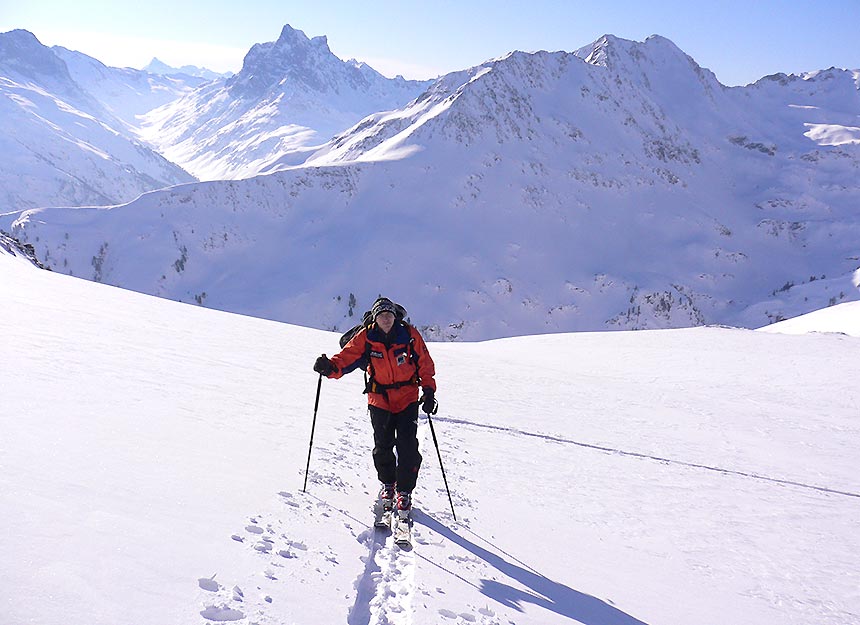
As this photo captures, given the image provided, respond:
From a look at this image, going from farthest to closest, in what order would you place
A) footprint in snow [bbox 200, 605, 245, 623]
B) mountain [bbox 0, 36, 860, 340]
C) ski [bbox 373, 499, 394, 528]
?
mountain [bbox 0, 36, 860, 340] → ski [bbox 373, 499, 394, 528] → footprint in snow [bbox 200, 605, 245, 623]

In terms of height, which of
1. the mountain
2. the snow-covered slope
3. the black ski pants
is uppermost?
the mountain

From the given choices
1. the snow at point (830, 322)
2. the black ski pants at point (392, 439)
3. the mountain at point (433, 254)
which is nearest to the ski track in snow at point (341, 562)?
the black ski pants at point (392, 439)

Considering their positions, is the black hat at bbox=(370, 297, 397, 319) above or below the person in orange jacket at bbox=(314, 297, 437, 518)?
above

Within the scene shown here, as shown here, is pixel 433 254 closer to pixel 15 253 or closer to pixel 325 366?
pixel 15 253

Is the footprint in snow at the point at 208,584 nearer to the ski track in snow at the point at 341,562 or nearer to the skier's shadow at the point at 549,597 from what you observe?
the ski track in snow at the point at 341,562

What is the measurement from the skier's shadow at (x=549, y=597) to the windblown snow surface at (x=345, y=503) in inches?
1.1

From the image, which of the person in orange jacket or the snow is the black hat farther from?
the snow

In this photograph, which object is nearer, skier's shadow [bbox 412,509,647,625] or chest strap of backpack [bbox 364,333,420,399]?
skier's shadow [bbox 412,509,647,625]

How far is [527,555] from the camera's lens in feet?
21.8

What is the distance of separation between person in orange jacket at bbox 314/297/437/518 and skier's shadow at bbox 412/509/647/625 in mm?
1696

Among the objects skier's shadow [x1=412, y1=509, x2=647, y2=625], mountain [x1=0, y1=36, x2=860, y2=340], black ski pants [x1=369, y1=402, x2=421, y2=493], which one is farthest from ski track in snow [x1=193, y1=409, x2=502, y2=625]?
mountain [x1=0, y1=36, x2=860, y2=340]

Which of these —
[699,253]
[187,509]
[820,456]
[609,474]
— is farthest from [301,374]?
[699,253]

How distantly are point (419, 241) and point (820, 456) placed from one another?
15017cm

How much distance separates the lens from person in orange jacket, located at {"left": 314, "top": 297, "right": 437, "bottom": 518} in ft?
23.5
